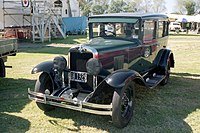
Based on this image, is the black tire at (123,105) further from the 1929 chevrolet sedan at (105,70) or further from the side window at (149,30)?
the side window at (149,30)

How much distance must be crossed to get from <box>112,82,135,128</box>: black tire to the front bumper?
117 mm

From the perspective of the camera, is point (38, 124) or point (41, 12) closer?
point (38, 124)

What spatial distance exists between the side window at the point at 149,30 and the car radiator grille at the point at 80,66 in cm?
190

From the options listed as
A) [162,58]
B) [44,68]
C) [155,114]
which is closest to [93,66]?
[44,68]

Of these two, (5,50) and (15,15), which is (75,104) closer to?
(5,50)

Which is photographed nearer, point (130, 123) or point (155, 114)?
point (130, 123)

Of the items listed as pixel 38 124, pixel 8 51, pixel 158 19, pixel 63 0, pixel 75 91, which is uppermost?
pixel 63 0

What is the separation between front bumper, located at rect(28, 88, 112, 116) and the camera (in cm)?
445

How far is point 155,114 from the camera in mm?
5391

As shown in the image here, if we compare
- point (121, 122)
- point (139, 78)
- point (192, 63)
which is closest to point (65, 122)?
point (121, 122)

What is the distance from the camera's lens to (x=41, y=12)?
22.7 metres

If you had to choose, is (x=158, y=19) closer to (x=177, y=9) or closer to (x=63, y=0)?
(x=63, y=0)

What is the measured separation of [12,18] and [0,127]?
20375 mm

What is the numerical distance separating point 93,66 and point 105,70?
19.4 inches
